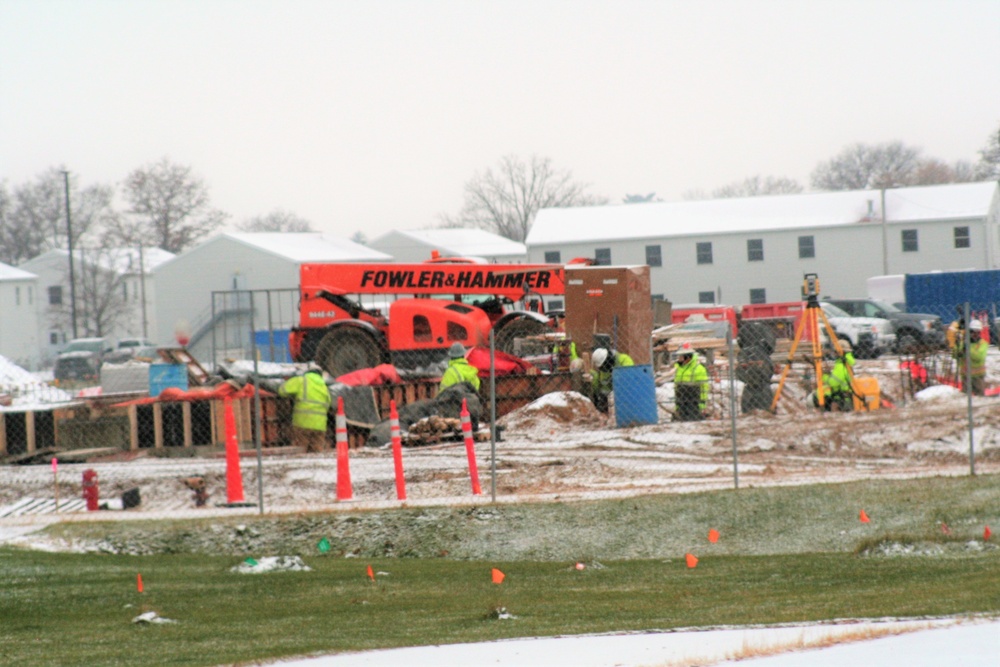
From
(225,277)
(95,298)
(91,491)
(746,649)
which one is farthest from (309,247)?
(746,649)

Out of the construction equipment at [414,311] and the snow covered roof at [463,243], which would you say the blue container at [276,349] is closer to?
the construction equipment at [414,311]

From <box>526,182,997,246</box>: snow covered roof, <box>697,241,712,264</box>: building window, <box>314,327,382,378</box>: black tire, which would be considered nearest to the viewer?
<box>314,327,382,378</box>: black tire

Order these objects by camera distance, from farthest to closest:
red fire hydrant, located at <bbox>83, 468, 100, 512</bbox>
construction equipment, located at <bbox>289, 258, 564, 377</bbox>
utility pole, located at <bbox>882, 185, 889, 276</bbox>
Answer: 1. utility pole, located at <bbox>882, 185, 889, 276</bbox>
2. construction equipment, located at <bbox>289, 258, 564, 377</bbox>
3. red fire hydrant, located at <bbox>83, 468, 100, 512</bbox>

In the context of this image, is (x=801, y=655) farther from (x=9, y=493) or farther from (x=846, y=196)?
(x=846, y=196)

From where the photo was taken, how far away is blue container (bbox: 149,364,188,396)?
2302 centimetres

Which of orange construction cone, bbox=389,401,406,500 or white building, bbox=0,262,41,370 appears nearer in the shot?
orange construction cone, bbox=389,401,406,500

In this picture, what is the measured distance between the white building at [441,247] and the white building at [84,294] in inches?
577

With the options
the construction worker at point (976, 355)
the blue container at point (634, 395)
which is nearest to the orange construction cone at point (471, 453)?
the blue container at point (634, 395)

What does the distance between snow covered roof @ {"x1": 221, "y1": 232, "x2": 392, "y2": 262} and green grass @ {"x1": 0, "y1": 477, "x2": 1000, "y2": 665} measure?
→ 49779 mm

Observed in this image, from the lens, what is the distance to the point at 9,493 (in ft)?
58.0

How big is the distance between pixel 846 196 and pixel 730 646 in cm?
5817

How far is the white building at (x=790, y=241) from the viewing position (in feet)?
192

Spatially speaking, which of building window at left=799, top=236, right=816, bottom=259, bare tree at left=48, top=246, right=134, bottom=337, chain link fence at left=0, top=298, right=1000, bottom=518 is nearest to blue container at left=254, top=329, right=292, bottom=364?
chain link fence at left=0, top=298, right=1000, bottom=518

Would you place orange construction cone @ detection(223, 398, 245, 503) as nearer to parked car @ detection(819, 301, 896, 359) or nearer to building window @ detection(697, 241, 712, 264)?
parked car @ detection(819, 301, 896, 359)
